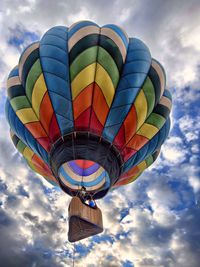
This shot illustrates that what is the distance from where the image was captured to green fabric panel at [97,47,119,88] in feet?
26.9

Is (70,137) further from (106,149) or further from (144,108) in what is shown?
(144,108)

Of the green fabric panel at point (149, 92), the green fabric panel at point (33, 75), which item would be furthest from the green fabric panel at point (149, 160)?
the green fabric panel at point (33, 75)

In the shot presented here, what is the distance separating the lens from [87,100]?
26.8ft

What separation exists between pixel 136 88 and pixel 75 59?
188 centimetres

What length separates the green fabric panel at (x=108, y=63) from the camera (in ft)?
26.9

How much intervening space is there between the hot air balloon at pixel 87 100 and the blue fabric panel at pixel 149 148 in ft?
0.37

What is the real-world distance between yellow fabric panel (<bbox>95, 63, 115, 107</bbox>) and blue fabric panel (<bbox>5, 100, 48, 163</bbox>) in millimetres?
2534

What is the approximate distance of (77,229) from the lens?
297 inches

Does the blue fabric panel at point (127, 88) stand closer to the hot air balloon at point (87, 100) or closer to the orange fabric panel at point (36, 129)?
the hot air balloon at point (87, 100)

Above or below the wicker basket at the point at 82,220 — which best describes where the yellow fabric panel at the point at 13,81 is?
above

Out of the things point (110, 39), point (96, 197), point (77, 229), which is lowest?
point (77, 229)

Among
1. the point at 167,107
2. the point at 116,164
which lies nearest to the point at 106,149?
the point at 116,164

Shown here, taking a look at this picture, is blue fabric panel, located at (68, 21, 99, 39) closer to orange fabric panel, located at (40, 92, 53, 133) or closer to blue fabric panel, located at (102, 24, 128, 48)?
blue fabric panel, located at (102, 24, 128, 48)

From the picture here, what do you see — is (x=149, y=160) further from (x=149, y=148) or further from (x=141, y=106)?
(x=141, y=106)
